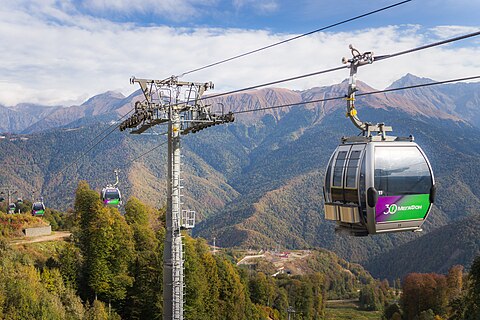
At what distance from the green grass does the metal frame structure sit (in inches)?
3814

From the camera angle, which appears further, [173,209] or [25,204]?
[25,204]

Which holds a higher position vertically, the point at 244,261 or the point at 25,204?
the point at 25,204

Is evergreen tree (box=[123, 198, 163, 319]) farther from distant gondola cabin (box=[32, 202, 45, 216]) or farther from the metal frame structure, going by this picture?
the metal frame structure

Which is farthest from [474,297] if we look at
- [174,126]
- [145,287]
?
[174,126]

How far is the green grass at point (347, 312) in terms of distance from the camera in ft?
374

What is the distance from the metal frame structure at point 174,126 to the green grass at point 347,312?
96872 mm

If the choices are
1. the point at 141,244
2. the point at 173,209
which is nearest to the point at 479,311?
the point at 141,244

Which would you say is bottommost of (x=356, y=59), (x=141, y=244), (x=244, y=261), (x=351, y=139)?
(x=244, y=261)

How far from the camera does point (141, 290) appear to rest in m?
33.8

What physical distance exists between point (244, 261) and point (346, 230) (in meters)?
151

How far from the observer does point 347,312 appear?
122 meters

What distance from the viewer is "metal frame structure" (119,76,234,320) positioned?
15219mm

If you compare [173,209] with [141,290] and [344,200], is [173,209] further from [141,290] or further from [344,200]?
[141,290]

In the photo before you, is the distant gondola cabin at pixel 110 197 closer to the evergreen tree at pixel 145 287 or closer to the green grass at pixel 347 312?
the evergreen tree at pixel 145 287
